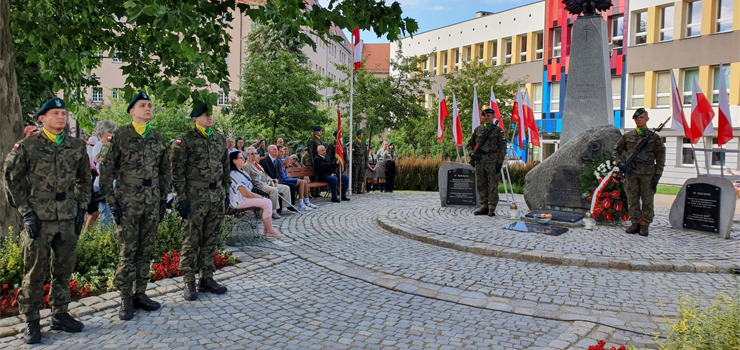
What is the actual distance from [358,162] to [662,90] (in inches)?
889

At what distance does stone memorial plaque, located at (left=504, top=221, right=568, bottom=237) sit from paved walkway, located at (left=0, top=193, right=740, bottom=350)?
1.94 m

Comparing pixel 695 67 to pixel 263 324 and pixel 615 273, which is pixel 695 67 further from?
pixel 263 324

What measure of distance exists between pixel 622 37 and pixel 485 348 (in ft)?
111

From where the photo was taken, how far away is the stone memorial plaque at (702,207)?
9.42 m

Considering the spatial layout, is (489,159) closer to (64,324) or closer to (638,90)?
(64,324)

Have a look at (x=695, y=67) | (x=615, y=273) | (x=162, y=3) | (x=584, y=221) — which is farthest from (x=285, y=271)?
(x=695, y=67)


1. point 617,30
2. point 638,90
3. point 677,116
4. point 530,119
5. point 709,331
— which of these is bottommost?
point 709,331

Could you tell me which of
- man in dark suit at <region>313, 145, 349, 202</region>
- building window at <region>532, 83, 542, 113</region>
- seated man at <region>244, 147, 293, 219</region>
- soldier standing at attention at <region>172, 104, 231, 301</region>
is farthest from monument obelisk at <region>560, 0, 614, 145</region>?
building window at <region>532, 83, 542, 113</region>

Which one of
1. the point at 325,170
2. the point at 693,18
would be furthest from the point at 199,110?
the point at 693,18

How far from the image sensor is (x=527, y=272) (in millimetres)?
7062

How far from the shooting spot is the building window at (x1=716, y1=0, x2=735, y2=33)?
27.9 metres

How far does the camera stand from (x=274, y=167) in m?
12.7

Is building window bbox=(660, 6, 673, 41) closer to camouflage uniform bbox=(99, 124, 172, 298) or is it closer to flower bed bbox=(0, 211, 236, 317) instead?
flower bed bbox=(0, 211, 236, 317)

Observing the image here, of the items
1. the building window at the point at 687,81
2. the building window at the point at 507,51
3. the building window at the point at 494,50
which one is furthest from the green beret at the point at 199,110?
the building window at the point at 494,50
